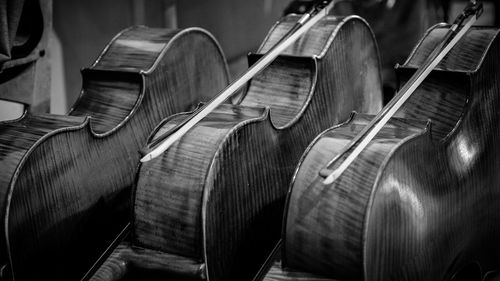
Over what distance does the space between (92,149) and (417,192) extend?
81 cm

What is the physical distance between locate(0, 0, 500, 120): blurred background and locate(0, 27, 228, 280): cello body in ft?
0.68

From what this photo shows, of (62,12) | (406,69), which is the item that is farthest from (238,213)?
(62,12)

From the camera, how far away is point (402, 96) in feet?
4.99

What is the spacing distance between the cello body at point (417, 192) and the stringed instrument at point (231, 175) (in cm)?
18

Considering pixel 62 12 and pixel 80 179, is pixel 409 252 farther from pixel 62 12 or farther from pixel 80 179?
pixel 62 12

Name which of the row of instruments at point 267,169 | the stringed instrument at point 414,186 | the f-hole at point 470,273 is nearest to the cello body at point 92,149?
the row of instruments at point 267,169

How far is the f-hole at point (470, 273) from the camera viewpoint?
1688 millimetres

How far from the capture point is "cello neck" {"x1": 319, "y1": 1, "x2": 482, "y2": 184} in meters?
1.30

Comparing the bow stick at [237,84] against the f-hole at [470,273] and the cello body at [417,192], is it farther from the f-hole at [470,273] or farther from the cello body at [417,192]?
the f-hole at [470,273]

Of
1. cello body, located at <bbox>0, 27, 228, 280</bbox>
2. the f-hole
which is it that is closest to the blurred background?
cello body, located at <bbox>0, 27, 228, 280</bbox>

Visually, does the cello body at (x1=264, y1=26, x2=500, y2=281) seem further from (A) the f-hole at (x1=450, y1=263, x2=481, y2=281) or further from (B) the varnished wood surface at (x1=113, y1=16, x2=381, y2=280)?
(B) the varnished wood surface at (x1=113, y1=16, x2=381, y2=280)

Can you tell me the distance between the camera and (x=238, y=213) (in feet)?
5.21

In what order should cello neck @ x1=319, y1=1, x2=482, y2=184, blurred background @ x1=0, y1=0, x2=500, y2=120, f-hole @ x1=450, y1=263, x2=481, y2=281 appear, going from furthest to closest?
blurred background @ x1=0, y1=0, x2=500, y2=120 → f-hole @ x1=450, y1=263, x2=481, y2=281 → cello neck @ x1=319, y1=1, x2=482, y2=184

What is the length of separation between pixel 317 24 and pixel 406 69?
1.11 feet
